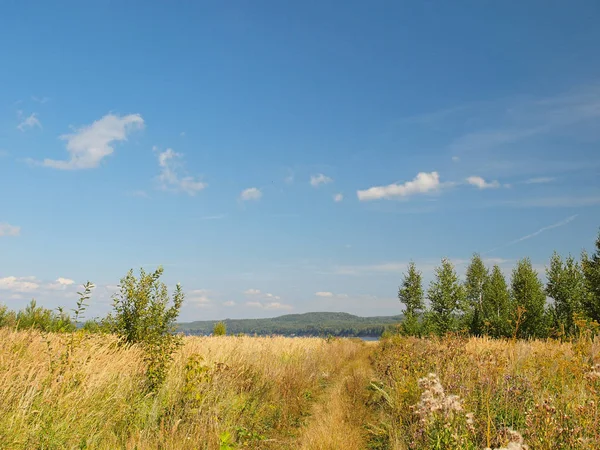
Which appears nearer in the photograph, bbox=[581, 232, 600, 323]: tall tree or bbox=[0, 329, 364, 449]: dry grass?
bbox=[0, 329, 364, 449]: dry grass

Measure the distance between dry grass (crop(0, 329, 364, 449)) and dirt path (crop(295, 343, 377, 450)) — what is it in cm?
45

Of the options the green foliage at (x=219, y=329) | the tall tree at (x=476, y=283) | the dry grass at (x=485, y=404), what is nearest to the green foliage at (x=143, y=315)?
the dry grass at (x=485, y=404)

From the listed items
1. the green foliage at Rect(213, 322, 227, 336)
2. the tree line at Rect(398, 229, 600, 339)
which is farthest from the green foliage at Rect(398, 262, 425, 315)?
the green foliage at Rect(213, 322, 227, 336)

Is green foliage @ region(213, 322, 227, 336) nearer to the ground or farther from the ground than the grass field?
nearer to the ground

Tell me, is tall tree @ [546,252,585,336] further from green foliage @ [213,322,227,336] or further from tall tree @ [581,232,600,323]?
green foliage @ [213,322,227,336]

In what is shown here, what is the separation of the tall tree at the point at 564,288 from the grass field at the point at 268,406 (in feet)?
112

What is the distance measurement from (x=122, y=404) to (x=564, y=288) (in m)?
43.0

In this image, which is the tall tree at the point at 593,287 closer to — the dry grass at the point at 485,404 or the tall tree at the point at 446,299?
the tall tree at the point at 446,299

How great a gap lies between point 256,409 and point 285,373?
241 cm

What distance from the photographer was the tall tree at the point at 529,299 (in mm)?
35781

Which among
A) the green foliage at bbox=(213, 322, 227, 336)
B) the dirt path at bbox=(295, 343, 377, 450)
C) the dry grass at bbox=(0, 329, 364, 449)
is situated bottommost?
the green foliage at bbox=(213, 322, 227, 336)

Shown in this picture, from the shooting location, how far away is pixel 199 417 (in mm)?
6227

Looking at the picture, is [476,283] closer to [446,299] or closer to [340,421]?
[446,299]

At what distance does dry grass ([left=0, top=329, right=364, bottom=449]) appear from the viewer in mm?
4957
